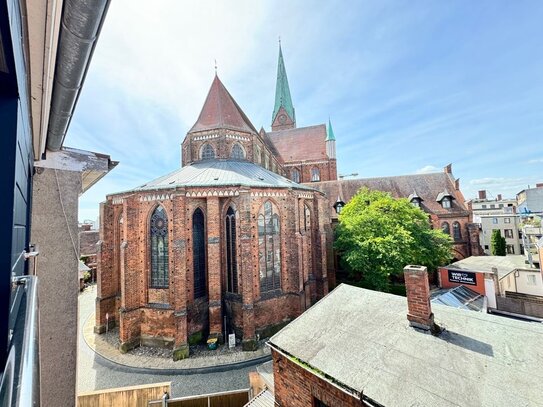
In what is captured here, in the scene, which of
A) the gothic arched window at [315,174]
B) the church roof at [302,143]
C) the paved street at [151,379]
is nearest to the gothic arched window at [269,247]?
the paved street at [151,379]

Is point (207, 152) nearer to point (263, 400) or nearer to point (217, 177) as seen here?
point (217, 177)

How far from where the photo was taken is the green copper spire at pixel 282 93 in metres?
42.2

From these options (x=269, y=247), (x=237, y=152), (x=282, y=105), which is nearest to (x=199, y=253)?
(x=269, y=247)

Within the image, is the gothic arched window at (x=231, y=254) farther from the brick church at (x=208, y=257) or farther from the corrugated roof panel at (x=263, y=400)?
the corrugated roof panel at (x=263, y=400)

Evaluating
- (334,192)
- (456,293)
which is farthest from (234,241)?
(334,192)

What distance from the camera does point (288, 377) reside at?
278 inches

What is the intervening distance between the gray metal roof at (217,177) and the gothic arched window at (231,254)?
6.04 ft

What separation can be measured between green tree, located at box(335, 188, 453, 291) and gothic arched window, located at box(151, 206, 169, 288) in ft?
36.1

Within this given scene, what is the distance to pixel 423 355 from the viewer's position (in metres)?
5.84

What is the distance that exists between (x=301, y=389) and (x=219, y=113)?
18.9 m

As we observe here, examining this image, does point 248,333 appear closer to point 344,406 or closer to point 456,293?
point 344,406

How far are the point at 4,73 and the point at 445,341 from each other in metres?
8.13

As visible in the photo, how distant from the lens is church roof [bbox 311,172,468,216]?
85.7 ft

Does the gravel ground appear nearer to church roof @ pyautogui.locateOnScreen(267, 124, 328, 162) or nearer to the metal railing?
the metal railing
